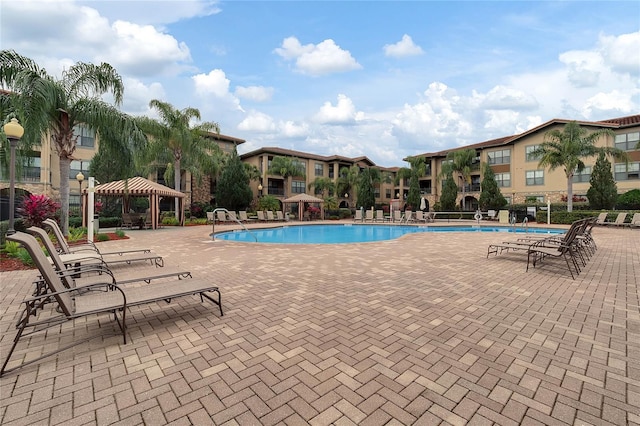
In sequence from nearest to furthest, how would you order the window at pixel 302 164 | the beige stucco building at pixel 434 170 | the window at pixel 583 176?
the beige stucco building at pixel 434 170 < the window at pixel 583 176 < the window at pixel 302 164

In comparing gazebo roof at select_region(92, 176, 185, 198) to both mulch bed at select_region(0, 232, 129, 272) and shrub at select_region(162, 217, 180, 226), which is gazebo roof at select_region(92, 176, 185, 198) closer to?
shrub at select_region(162, 217, 180, 226)

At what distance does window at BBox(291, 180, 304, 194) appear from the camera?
42.6 m

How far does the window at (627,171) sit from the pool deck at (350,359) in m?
32.6

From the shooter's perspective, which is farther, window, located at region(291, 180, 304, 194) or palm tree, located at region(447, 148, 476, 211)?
window, located at region(291, 180, 304, 194)

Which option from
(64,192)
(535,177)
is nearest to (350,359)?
(64,192)

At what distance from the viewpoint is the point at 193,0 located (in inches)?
426

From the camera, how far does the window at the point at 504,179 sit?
36209 mm

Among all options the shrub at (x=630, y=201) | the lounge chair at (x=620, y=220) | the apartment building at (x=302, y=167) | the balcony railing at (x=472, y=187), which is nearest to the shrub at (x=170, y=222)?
the apartment building at (x=302, y=167)

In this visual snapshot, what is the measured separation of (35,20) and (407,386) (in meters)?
13.3

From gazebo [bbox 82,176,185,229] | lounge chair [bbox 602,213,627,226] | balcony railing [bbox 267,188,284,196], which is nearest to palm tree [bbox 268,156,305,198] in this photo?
balcony railing [bbox 267,188,284,196]

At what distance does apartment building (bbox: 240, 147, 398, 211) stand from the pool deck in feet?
108

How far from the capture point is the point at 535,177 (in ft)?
110

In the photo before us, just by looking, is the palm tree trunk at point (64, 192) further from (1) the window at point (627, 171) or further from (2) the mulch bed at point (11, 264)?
(1) the window at point (627, 171)

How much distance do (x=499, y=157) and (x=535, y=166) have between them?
4465mm
